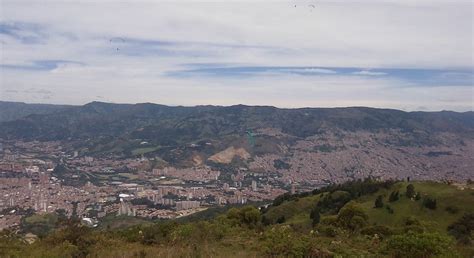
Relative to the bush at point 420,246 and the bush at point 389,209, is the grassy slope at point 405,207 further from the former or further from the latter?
the bush at point 420,246

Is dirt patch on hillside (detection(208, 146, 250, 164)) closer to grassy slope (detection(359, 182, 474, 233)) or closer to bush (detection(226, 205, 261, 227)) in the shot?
grassy slope (detection(359, 182, 474, 233))

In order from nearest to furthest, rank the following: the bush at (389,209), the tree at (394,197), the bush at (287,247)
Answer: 1. the bush at (287,247)
2. the bush at (389,209)
3. the tree at (394,197)

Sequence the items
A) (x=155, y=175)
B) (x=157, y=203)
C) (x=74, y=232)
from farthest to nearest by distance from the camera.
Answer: (x=155, y=175) → (x=157, y=203) → (x=74, y=232)

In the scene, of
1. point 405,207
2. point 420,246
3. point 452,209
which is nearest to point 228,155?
point 405,207

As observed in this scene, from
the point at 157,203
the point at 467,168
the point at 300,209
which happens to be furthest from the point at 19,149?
the point at 467,168

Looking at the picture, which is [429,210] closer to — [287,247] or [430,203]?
[430,203]

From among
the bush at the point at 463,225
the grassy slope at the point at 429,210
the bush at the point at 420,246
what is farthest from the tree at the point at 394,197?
the bush at the point at 420,246

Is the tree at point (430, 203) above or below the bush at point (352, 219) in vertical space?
below

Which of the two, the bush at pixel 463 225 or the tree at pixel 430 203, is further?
the tree at pixel 430 203

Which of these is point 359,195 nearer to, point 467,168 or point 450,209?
point 450,209

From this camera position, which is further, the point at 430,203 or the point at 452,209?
the point at 430,203

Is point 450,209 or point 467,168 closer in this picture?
point 450,209
